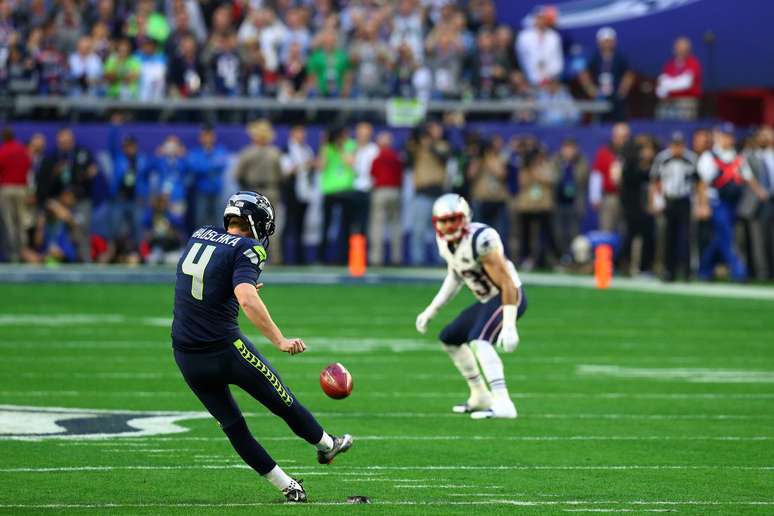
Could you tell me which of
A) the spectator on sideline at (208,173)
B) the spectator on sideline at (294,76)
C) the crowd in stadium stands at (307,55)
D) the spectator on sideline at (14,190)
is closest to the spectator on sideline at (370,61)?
the crowd in stadium stands at (307,55)

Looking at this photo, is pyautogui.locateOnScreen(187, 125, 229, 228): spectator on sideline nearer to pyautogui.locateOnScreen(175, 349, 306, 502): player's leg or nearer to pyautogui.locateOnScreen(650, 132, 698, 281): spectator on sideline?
pyautogui.locateOnScreen(650, 132, 698, 281): spectator on sideline

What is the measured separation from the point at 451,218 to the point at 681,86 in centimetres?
1535

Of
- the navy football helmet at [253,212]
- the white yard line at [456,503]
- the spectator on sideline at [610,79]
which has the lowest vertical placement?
the white yard line at [456,503]

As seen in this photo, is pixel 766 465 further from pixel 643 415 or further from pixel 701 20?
pixel 701 20

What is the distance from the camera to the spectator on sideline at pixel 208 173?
25500 mm

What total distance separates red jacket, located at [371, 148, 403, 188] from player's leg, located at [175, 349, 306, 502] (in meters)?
17.6

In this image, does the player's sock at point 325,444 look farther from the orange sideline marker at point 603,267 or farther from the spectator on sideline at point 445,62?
the spectator on sideline at point 445,62

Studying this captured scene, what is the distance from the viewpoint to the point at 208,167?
83.9ft

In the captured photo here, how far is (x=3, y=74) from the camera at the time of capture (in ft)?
82.6

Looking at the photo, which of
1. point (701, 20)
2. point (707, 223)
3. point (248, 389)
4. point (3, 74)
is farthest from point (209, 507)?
point (701, 20)

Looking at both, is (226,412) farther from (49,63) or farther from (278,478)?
(49,63)

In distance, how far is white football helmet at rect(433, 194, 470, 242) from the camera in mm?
11383

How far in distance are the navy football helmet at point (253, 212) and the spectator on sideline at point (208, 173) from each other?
1740 cm

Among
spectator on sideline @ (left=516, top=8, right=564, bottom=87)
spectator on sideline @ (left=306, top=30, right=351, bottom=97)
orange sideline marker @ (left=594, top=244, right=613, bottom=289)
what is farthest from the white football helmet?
spectator on sideline @ (left=516, top=8, right=564, bottom=87)
